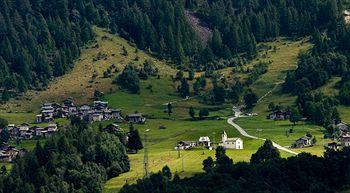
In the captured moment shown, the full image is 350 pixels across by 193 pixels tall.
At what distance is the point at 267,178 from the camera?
443ft

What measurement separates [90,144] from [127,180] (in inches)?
814

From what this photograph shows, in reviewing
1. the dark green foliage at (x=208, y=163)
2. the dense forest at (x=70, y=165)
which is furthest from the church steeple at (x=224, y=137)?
the dark green foliage at (x=208, y=163)

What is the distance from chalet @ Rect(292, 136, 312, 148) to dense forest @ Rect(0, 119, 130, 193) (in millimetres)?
30652

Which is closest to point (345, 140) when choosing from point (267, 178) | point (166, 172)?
point (267, 178)

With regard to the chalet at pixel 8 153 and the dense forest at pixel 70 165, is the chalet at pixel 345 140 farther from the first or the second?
the chalet at pixel 8 153

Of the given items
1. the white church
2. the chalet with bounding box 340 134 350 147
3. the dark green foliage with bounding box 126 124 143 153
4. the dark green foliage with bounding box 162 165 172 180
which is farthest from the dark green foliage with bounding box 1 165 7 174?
the chalet with bounding box 340 134 350 147

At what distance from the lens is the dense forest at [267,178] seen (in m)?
133

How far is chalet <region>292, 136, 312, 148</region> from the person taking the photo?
168750 millimetres

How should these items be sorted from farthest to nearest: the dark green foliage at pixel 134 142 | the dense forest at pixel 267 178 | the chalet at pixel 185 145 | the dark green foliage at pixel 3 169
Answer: the dark green foliage at pixel 134 142, the chalet at pixel 185 145, the dark green foliage at pixel 3 169, the dense forest at pixel 267 178

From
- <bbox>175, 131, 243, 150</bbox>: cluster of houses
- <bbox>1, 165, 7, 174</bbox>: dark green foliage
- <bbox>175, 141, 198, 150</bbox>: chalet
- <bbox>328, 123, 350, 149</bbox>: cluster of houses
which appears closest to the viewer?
<bbox>328, 123, 350, 149</bbox>: cluster of houses

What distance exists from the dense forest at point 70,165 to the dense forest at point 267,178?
1948 centimetres

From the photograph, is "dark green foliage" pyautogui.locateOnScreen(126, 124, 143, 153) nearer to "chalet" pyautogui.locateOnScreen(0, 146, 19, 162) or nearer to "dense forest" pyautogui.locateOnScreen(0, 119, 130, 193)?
"dense forest" pyautogui.locateOnScreen(0, 119, 130, 193)

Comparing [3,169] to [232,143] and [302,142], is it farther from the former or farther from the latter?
[302,142]

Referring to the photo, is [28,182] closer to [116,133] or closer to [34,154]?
[34,154]
